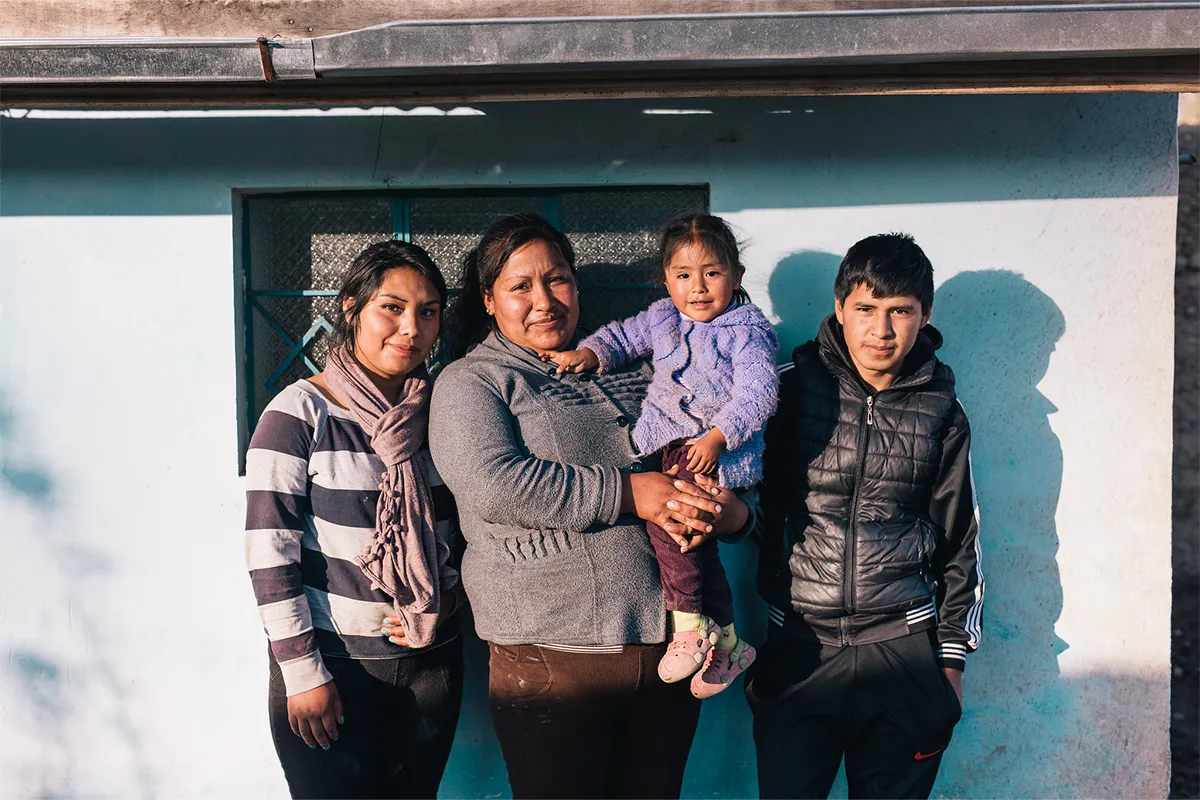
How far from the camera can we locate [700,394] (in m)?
2.51

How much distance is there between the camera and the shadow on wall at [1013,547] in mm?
3098

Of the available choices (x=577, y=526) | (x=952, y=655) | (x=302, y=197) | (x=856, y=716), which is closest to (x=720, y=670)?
(x=856, y=716)

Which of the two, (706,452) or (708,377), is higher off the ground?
(708,377)

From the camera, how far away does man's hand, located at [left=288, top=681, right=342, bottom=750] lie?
2395 millimetres

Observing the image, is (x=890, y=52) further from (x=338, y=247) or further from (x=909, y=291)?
(x=338, y=247)

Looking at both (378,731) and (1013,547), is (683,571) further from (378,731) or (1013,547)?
(1013,547)

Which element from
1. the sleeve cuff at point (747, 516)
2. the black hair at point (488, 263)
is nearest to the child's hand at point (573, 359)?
the black hair at point (488, 263)

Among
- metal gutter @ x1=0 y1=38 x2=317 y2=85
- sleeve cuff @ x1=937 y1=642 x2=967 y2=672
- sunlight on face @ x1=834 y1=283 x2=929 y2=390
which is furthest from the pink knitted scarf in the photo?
sleeve cuff @ x1=937 y1=642 x2=967 y2=672

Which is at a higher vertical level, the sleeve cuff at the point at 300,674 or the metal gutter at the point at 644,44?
the metal gutter at the point at 644,44

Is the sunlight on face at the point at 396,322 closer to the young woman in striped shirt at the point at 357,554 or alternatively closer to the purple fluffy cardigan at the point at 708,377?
the young woman in striped shirt at the point at 357,554

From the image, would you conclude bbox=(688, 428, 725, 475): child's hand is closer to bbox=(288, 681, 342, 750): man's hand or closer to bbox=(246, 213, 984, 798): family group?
bbox=(246, 213, 984, 798): family group

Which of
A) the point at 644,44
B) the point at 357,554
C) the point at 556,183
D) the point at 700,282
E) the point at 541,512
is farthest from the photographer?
the point at 556,183

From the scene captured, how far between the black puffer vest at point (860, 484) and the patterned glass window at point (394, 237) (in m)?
0.83

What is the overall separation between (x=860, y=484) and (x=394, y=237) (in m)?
1.83
